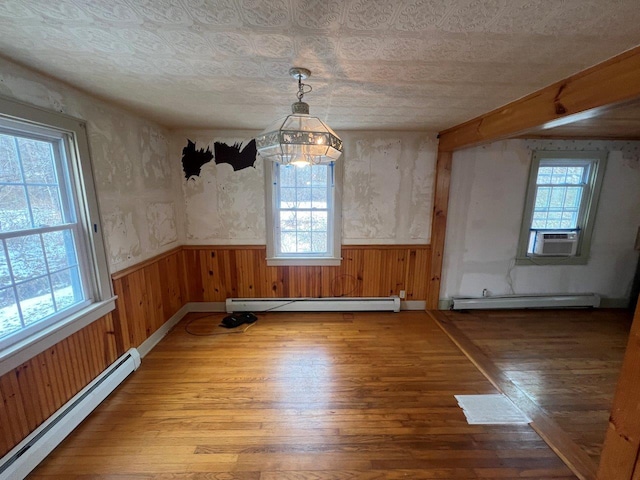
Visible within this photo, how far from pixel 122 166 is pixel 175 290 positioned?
157 cm

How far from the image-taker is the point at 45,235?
1.72m

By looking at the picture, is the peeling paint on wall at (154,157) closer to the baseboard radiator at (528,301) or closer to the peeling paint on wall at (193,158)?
the peeling paint on wall at (193,158)

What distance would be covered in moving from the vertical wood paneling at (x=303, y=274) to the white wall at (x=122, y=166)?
2.10 ft

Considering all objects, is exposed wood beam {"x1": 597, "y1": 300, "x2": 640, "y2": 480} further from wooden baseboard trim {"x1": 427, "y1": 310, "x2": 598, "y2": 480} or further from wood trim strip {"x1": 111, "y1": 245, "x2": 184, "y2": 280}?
wood trim strip {"x1": 111, "y1": 245, "x2": 184, "y2": 280}

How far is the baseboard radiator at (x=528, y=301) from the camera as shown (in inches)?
140

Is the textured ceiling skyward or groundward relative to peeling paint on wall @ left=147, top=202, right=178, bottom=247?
skyward

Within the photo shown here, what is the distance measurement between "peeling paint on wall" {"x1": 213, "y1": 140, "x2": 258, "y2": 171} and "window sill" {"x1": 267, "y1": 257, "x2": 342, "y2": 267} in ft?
4.15

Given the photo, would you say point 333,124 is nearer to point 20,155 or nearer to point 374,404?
point 20,155

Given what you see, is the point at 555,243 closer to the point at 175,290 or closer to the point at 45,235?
the point at 175,290

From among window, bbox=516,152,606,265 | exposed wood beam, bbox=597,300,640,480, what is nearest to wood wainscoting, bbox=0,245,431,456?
window, bbox=516,152,606,265

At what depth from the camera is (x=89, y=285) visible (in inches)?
81.0

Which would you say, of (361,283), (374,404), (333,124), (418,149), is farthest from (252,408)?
(418,149)

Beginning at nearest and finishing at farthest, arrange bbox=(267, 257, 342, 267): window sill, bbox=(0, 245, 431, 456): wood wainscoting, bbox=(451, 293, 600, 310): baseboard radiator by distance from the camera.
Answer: bbox=(0, 245, 431, 456): wood wainscoting → bbox=(267, 257, 342, 267): window sill → bbox=(451, 293, 600, 310): baseboard radiator

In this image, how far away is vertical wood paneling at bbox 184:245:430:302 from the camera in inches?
136
